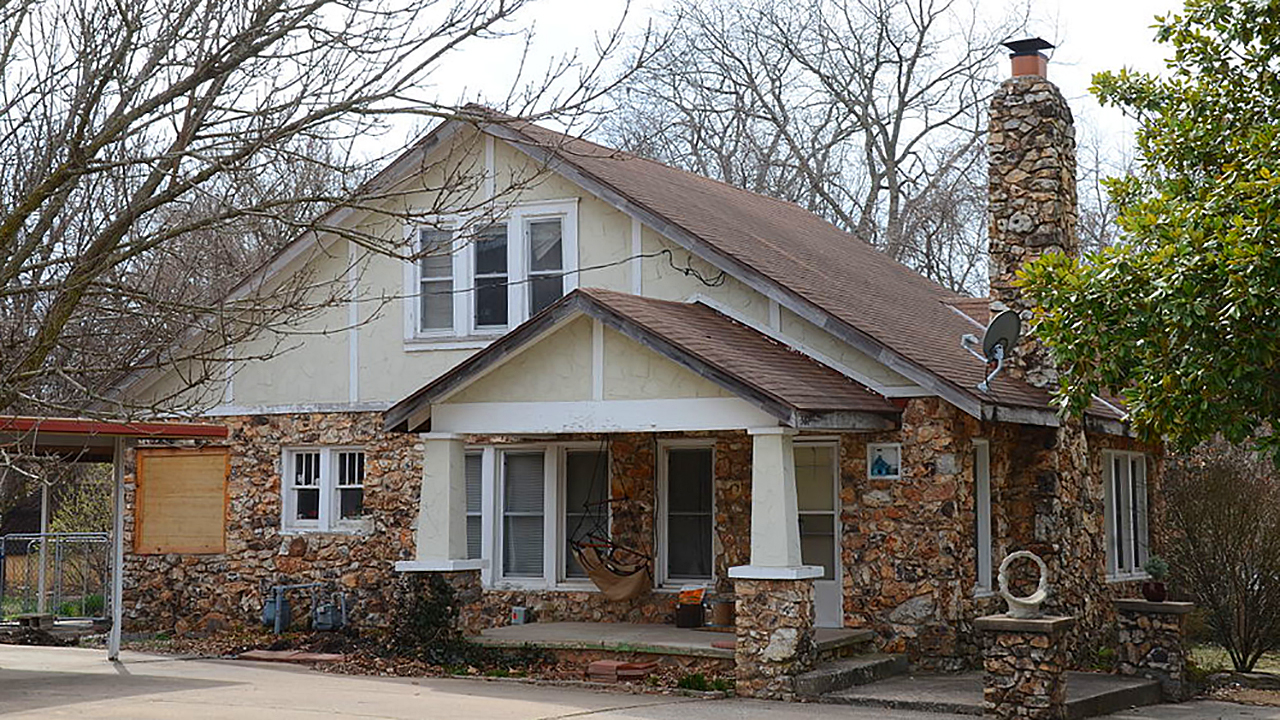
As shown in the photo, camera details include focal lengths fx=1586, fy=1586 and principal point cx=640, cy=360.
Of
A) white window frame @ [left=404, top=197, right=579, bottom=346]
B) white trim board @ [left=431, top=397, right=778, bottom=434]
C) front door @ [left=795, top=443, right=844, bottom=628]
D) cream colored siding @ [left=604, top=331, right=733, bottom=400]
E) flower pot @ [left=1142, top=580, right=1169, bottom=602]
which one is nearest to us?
white trim board @ [left=431, top=397, right=778, bottom=434]

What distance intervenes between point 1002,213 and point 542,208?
16.6 ft

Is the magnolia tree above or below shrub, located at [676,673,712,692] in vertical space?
above

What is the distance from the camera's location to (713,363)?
14.2 metres

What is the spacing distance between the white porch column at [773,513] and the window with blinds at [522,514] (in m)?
4.48

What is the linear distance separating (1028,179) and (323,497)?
896 centimetres

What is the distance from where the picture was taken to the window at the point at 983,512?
1633 centimetres

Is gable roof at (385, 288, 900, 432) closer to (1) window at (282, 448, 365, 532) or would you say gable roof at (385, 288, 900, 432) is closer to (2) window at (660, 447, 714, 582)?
(2) window at (660, 447, 714, 582)

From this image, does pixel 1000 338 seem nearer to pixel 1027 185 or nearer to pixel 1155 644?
pixel 1027 185

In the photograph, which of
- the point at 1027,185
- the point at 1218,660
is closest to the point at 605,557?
the point at 1027,185

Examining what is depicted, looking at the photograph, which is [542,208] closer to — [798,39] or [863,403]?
[863,403]

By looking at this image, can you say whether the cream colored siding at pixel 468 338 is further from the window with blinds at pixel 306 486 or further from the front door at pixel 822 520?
the front door at pixel 822 520

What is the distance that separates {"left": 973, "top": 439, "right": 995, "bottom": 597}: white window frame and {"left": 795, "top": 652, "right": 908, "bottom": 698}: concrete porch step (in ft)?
5.12

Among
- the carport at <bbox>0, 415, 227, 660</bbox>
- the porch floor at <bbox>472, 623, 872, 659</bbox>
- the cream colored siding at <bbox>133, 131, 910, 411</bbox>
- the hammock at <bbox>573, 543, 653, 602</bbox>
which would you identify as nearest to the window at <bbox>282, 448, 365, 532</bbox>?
the cream colored siding at <bbox>133, 131, 910, 411</bbox>

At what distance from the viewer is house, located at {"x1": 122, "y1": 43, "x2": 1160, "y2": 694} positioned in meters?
15.0
